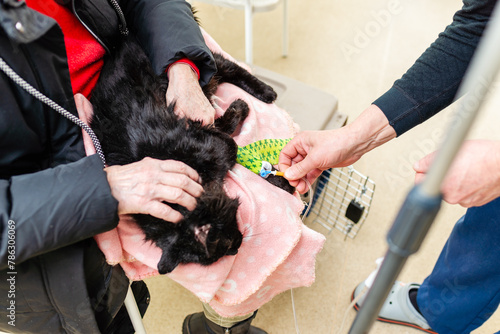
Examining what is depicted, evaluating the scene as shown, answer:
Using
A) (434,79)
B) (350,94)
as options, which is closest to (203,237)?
(434,79)

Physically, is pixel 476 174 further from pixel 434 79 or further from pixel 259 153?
pixel 259 153

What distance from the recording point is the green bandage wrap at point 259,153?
34.1 inches

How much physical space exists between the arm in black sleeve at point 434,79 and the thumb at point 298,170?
235mm

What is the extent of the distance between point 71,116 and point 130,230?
254 millimetres

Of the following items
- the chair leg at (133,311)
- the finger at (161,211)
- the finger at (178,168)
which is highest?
the finger at (178,168)

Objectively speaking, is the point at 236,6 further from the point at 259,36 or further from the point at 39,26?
the point at 39,26

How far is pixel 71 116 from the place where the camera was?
28.0 inches

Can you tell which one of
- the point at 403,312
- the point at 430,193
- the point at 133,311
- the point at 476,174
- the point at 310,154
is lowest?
the point at 403,312

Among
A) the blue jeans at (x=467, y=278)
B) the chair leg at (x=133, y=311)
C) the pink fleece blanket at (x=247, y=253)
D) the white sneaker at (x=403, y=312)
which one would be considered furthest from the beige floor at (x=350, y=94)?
the pink fleece blanket at (x=247, y=253)

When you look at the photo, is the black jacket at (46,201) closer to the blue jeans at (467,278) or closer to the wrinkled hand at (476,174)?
the wrinkled hand at (476,174)

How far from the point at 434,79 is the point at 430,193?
0.68 metres

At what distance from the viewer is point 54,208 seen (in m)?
0.59

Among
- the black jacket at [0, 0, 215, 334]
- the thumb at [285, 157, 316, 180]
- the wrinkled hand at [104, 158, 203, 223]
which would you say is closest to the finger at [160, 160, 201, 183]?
the wrinkled hand at [104, 158, 203, 223]

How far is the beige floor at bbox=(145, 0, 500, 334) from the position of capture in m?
1.28
